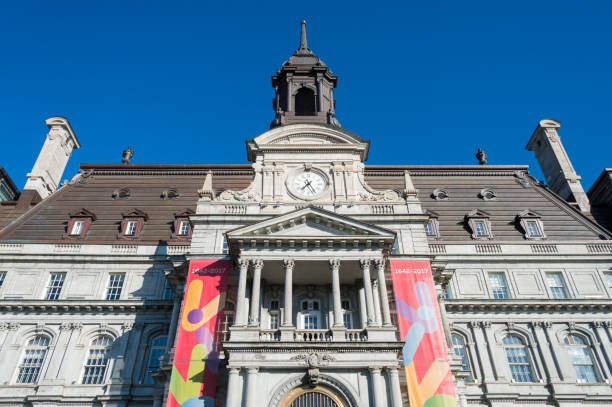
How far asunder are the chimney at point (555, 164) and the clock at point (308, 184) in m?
21.5

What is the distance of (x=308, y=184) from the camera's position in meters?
31.9

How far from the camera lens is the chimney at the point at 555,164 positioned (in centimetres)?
3975

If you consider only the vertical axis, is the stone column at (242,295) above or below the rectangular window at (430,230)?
below

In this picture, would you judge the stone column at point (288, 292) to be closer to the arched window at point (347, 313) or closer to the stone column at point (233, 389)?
the stone column at point (233, 389)

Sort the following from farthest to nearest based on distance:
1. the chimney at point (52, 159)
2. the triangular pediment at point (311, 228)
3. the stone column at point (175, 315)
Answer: the chimney at point (52, 159) < the stone column at point (175, 315) < the triangular pediment at point (311, 228)

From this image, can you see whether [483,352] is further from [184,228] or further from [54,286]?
[54,286]

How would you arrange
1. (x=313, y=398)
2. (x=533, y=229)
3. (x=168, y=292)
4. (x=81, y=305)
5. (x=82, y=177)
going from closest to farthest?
(x=313, y=398) → (x=81, y=305) → (x=168, y=292) → (x=533, y=229) → (x=82, y=177)

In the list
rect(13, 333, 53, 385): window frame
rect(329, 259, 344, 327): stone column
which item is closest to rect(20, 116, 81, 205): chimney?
rect(13, 333, 53, 385): window frame

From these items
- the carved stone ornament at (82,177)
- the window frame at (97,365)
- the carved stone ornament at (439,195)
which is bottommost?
the window frame at (97,365)

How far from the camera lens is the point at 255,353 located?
2233 centimetres

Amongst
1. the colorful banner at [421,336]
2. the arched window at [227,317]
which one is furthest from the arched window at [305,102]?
the arched window at [227,317]

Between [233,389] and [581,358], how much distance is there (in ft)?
67.3

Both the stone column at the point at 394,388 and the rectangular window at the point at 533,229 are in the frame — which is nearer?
the stone column at the point at 394,388

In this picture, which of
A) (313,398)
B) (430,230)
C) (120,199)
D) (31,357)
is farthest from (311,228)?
(120,199)
